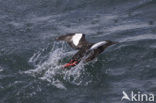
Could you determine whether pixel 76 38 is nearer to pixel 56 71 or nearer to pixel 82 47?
pixel 82 47

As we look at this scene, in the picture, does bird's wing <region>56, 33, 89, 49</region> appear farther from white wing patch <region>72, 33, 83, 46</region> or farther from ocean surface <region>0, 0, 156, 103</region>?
ocean surface <region>0, 0, 156, 103</region>

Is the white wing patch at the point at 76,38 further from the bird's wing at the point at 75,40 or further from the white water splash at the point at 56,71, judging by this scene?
the white water splash at the point at 56,71

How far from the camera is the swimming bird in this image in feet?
30.3

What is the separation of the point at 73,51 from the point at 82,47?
0.83 metres

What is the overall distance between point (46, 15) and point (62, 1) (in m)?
1.38

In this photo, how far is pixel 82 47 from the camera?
32.4ft

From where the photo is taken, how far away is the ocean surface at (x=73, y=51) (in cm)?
798

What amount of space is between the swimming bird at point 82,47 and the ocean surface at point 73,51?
0.19 m

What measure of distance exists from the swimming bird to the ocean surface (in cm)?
19

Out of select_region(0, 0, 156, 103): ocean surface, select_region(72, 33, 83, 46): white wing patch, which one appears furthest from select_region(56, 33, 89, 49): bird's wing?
select_region(0, 0, 156, 103): ocean surface

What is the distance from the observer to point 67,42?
1016 centimetres

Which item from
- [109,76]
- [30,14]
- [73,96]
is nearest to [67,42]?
[109,76]

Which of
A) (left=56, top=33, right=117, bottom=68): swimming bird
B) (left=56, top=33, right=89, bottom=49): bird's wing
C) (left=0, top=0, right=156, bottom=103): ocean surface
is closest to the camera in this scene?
(left=0, top=0, right=156, bottom=103): ocean surface

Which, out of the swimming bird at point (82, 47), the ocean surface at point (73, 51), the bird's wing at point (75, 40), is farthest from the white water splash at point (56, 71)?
the bird's wing at point (75, 40)
